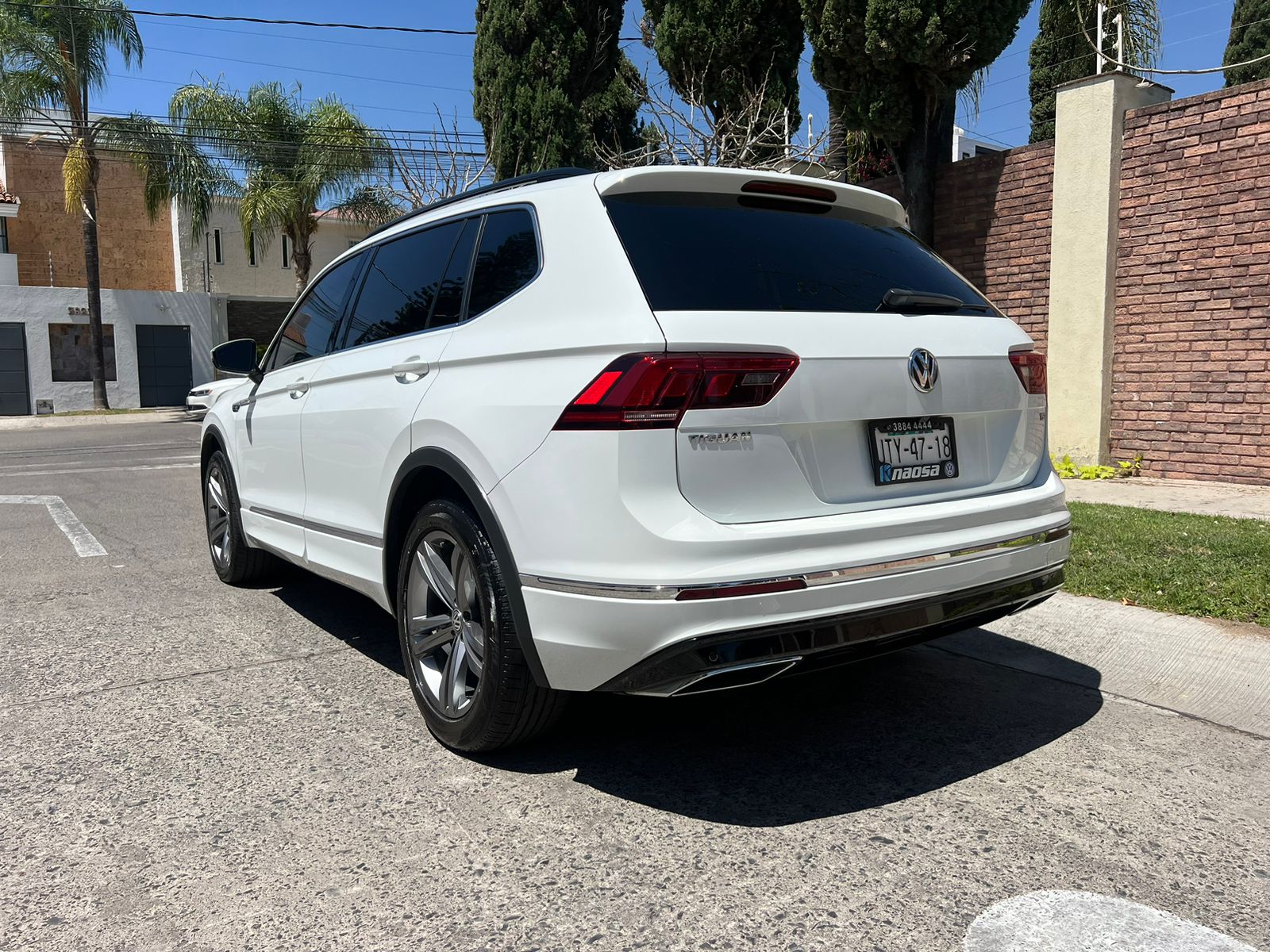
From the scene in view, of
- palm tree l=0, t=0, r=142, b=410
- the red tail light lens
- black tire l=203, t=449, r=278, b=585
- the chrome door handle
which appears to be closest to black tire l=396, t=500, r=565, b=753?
the chrome door handle

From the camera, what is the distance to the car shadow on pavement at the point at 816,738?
3.22 meters

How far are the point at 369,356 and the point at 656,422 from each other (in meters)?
1.82

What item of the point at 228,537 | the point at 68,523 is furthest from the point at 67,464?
the point at 228,537

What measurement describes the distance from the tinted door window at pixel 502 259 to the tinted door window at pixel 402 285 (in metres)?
0.28

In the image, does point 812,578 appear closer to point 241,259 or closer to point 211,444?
point 211,444

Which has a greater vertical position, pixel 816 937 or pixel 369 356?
pixel 369 356

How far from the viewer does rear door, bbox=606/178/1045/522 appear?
2850 mm

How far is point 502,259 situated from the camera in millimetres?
3559

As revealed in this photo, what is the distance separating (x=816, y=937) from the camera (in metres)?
2.44

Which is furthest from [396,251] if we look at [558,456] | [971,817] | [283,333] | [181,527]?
[181,527]

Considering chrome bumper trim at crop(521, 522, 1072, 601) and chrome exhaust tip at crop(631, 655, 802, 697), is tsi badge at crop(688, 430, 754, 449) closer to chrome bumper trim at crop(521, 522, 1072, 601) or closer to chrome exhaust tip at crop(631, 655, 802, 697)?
chrome bumper trim at crop(521, 522, 1072, 601)

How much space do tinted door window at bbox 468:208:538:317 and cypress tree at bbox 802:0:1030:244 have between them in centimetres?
756

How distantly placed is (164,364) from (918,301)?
107 feet

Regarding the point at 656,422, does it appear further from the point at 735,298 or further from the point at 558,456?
the point at 735,298
